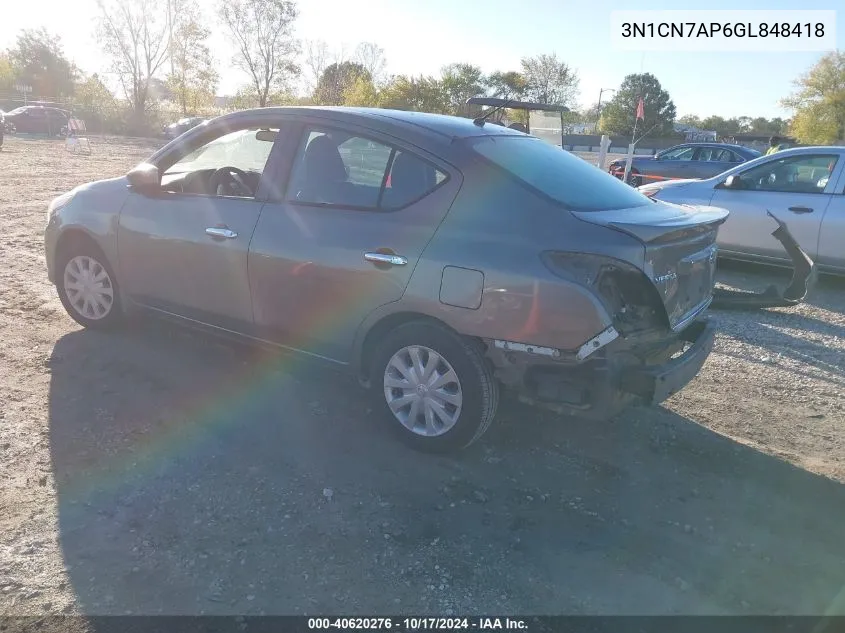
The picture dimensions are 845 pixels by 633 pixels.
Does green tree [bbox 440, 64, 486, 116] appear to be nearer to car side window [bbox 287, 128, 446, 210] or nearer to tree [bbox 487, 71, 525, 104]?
tree [bbox 487, 71, 525, 104]

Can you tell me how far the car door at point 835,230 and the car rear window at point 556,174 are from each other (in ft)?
15.5

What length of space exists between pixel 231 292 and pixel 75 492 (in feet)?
5.00

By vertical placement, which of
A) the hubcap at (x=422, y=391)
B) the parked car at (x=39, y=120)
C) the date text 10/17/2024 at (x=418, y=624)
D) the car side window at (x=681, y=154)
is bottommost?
the date text 10/17/2024 at (x=418, y=624)

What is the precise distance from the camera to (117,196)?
491 centimetres

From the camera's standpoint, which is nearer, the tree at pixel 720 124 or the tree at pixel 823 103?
the tree at pixel 823 103

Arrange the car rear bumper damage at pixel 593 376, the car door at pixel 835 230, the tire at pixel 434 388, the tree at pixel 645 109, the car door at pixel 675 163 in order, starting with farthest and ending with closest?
the tree at pixel 645 109 < the car door at pixel 675 163 < the car door at pixel 835 230 < the tire at pixel 434 388 < the car rear bumper damage at pixel 593 376

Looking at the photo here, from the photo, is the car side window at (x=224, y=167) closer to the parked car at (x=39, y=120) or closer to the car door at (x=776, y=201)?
the car door at (x=776, y=201)

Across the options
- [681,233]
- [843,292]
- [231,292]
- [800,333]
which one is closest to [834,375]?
[800,333]

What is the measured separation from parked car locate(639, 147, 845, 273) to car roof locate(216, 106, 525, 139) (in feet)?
14.3

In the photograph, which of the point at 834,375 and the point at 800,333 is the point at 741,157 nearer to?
the point at 800,333

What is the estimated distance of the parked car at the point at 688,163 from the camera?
46.6 ft

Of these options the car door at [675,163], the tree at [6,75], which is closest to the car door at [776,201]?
the car door at [675,163]

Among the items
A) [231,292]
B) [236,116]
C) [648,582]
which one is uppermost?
[236,116]

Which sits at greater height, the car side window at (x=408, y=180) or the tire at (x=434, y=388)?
the car side window at (x=408, y=180)
